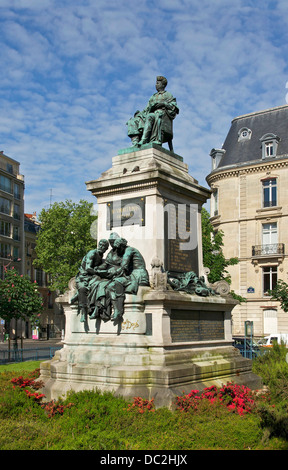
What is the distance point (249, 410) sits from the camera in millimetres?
9438

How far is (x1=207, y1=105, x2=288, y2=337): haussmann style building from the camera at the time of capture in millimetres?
46938

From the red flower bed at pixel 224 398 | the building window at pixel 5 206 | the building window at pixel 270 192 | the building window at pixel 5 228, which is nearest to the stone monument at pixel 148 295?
the red flower bed at pixel 224 398

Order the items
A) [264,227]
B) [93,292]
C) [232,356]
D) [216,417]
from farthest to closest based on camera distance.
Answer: [264,227] → [232,356] → [93,292] → [216,417]

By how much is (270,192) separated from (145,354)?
3976 cm

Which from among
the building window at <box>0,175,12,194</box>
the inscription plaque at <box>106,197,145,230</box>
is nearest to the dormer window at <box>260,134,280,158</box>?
the building window at <box>0,175,12,194</box>

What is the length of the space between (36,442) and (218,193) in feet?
149

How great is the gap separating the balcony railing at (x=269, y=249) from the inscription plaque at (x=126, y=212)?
35.9 metres

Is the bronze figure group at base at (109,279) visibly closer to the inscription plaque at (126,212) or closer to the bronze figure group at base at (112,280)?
the bronze figure group at base at (112,280)

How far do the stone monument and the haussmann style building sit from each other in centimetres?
3421

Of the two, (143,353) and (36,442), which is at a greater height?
(143,353)

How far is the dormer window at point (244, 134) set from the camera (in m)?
52.1

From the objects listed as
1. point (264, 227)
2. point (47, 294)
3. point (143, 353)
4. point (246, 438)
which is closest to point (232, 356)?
point (143, 353)

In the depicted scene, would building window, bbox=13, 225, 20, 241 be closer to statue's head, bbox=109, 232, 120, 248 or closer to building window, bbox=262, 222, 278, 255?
building window, bbox=262, 222, 278, 255
